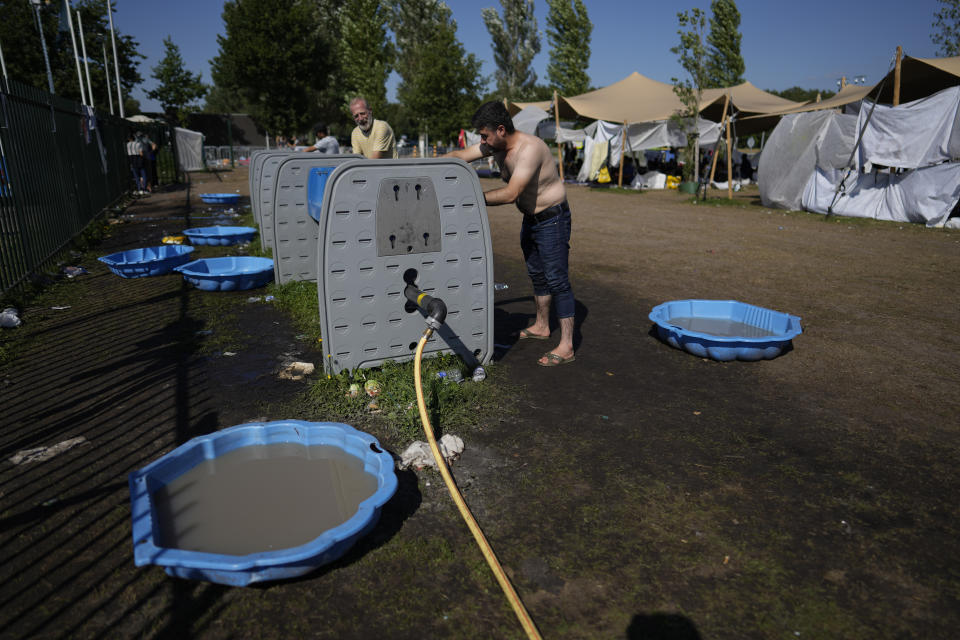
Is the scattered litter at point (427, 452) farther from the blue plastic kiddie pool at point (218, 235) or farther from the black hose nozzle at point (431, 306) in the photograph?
the blue plastic kiddie pool at point (218, 235)

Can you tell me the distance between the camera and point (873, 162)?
523 inches

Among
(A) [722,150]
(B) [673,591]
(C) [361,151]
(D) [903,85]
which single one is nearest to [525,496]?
(B) [673,591]

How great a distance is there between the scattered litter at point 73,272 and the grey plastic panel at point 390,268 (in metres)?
5.38

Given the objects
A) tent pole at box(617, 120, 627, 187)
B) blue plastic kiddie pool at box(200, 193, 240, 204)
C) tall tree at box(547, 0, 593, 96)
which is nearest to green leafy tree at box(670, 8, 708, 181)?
tent pole at box(617, 120, 627, 187)

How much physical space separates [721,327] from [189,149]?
104 ft

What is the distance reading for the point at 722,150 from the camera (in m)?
25.6

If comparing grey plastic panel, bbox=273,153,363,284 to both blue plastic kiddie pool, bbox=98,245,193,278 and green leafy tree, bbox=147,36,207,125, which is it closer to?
blue plastic kiddie pool, bbox=98,245,193,278

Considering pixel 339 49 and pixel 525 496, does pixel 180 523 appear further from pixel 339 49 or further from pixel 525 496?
pixel 339 49

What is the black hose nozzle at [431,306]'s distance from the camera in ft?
11.0

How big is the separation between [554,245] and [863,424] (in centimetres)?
233

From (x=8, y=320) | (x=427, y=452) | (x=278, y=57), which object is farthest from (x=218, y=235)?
(x=278, y=57)

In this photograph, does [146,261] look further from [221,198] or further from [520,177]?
[221,198]

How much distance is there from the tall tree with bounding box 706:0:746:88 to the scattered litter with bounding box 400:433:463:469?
139 ft

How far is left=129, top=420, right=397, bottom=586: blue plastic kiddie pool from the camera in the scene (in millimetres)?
2020
